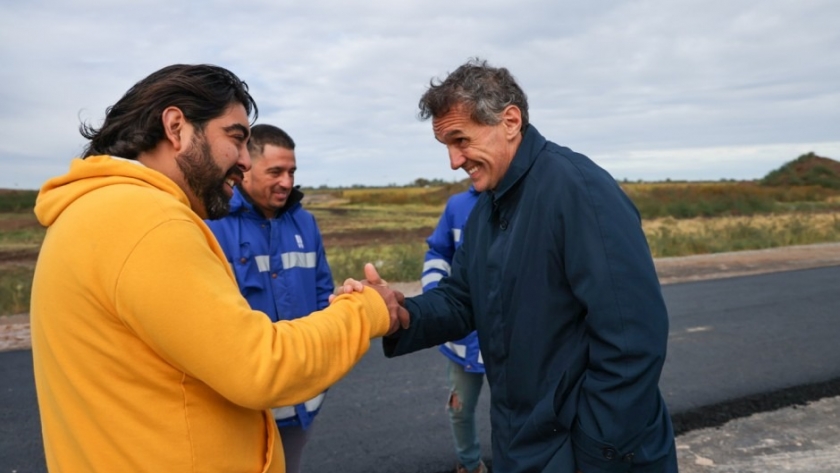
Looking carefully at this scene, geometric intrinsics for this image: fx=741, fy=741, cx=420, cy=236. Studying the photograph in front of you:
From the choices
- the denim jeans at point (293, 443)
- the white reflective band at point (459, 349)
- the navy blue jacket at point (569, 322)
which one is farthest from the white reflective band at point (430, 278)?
the navy blue jacket at point (569, 322)

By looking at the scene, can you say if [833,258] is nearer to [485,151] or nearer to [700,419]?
[700,419]

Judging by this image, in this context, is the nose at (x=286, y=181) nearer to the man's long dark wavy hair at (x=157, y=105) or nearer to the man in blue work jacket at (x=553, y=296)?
the man in blue work jacket at (x=553, y=296)

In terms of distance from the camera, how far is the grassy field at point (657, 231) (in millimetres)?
15912

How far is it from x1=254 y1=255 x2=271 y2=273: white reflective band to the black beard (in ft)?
4.62

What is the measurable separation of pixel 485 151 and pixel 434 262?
2.08 meters

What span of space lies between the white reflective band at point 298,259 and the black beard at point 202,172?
149 cm

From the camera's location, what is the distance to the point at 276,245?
11.8 ft

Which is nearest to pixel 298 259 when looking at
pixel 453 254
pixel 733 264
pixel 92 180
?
pixel 453 254

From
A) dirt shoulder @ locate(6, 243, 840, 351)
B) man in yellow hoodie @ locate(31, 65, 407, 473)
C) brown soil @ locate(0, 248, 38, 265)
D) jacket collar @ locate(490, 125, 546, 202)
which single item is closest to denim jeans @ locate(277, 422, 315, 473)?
man in yellow hoodie @ locate(31, 65, 407, 473)

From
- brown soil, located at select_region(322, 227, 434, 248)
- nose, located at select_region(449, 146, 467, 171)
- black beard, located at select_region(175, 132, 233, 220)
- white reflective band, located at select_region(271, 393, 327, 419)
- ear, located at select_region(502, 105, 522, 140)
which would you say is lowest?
brown soil, located at select_region(322, 227, 434, 248)

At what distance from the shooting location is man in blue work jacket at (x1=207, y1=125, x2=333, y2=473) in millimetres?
3479

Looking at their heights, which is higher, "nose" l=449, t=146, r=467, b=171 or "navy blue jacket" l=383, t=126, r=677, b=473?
"nose" l=449, t=146, r=467, b=171

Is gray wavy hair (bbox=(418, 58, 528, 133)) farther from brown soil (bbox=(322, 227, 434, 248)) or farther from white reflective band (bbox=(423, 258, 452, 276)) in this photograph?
brown soil (bbox=(322, 227, 434, 248))

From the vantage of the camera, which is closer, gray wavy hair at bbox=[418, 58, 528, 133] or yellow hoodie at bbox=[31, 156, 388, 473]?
yellow hoodie at bbox=[31, 156, 388, 473]
